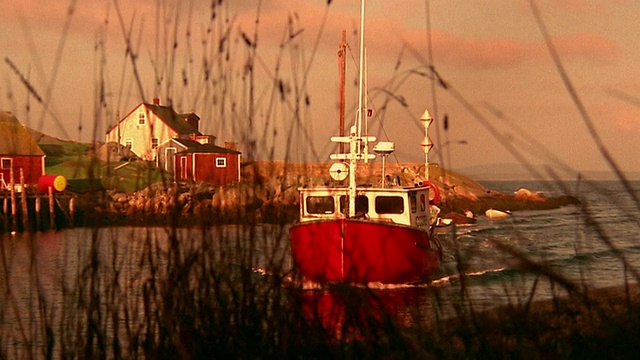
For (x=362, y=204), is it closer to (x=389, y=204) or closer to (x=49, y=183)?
(x=389, y=204)

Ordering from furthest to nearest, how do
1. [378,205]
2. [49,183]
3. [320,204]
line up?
[49,183] → [320,204] → [378,205]

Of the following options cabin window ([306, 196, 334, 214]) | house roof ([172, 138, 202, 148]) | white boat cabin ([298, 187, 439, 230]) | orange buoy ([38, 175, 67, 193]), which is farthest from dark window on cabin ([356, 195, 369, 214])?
house roof ([172, 138, 202, 148])

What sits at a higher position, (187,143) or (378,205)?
(187,143)

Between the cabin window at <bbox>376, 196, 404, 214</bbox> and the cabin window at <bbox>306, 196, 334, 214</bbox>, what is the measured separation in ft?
3.92

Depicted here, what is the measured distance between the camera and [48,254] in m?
31.7

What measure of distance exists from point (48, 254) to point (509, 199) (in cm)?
5218

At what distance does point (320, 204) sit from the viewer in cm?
1981

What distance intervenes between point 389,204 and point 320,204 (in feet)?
5.69

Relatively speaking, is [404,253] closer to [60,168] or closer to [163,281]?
[163,281]

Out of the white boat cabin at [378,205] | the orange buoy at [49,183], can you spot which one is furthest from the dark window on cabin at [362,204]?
the orange buoy at [49,183]

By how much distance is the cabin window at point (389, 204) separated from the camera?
19.0 m

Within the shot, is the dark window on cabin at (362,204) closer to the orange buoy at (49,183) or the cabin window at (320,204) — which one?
the cabin window at (320,204)

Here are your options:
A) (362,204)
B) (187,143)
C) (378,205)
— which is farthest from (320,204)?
(187,143)

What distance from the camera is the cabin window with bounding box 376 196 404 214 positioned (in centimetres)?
1900
